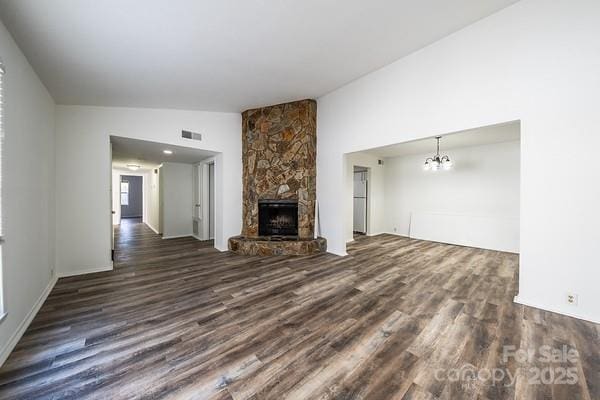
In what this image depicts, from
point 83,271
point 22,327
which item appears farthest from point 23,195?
point 83,271

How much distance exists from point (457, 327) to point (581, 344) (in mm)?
896

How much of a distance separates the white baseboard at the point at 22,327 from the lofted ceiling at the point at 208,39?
277 cm

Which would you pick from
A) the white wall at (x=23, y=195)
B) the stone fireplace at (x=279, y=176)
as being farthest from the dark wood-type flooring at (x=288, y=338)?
the stone fireplace at (x=279, y=176)

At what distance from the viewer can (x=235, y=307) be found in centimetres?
257

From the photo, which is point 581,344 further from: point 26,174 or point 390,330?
point 26,174

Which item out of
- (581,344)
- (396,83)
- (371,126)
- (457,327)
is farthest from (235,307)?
(396,83)

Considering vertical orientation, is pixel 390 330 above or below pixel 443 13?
below

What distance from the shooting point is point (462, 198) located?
5801mm

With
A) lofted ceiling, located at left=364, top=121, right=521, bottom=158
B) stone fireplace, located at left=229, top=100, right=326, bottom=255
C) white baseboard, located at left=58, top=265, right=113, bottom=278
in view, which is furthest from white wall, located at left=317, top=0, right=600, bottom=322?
white baseboard, located at left=58, top=265, right=113, bottom=278

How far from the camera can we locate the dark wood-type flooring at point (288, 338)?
1.48 metres

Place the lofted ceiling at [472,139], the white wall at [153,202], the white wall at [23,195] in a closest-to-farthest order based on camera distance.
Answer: the white wall at [23,195] → the lofted ceiling at [472,139] → the white wall at [153,202]

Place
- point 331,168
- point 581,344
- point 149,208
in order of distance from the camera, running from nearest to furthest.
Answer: point 581,344 → point 331,168 → point 149,208

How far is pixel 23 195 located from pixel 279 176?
3700 millimetres

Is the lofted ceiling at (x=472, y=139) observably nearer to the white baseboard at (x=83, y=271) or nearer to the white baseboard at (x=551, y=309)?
the white baseboard at (x=551, y=309)
